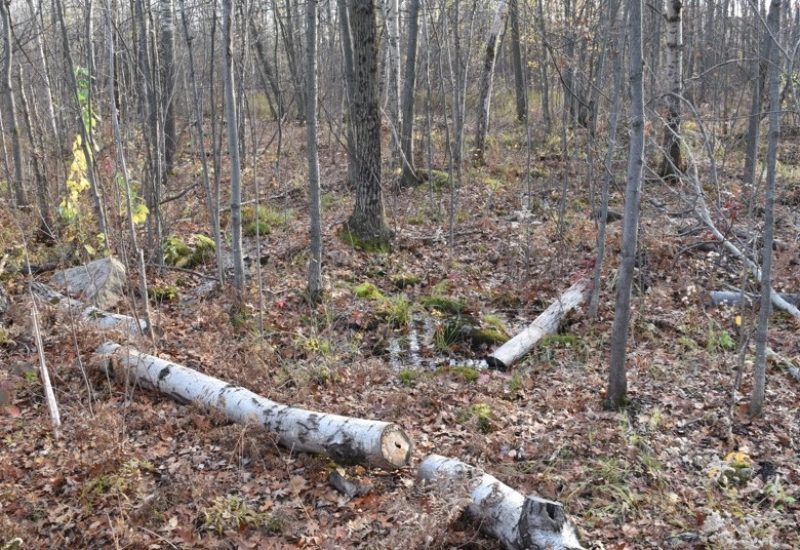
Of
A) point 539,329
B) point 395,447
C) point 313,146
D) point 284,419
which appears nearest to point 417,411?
point 395,447

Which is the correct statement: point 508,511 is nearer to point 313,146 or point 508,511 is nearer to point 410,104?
point 313,146

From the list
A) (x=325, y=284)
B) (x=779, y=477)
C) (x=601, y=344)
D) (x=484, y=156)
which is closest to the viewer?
(x=779, y=477)

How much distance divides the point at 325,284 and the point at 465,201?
4.83m

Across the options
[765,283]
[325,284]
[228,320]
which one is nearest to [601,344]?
[765,283]

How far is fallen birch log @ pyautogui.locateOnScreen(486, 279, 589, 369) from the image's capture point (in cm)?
662

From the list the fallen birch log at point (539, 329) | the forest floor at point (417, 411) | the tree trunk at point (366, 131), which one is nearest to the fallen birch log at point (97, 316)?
the forest floor at point (417, 411)

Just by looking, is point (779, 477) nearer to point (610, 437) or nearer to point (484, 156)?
point (610, 437)

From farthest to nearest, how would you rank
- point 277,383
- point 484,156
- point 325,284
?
point 484,156
point 325,284
point 277,383

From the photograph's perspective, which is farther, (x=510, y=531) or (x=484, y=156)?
(x=484, y=156)

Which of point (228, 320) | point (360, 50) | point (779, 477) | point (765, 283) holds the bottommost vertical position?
point (779, 477)

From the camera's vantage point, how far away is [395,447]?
4.59m

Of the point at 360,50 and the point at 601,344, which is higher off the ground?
the point at 360,50

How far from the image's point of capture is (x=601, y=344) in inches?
276

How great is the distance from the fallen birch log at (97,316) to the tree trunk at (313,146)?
1.98 metres
